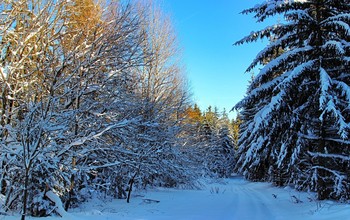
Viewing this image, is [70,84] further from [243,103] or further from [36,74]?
[243,103]

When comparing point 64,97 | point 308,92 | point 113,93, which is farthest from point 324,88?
point 64,97

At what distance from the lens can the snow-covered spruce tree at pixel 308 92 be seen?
9055 mm

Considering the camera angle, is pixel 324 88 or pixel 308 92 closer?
pixel 324 88

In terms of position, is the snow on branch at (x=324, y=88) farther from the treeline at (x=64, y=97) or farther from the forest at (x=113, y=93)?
the treeline at (x=64, y=97)

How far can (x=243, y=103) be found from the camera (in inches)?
416

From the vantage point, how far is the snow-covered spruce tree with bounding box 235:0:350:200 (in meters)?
9.05

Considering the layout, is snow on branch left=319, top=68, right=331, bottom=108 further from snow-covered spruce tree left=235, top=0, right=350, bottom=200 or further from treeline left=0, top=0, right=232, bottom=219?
treeline left=0, top=0, right=232, bottom=219

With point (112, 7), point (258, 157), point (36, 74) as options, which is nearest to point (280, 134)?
point (258, 157)

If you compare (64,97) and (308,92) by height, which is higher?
(308,92)

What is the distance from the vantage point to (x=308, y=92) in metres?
9.85

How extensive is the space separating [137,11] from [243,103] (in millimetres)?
4885

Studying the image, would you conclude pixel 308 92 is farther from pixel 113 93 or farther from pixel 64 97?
pixel 64 97

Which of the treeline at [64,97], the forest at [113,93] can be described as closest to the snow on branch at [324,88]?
the forest at [113,93]

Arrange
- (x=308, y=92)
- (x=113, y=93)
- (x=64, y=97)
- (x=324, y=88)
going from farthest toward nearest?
(x=308, y=92) < (x=113, y=93) < (x=324, y=88) < (x=64, y=97)
